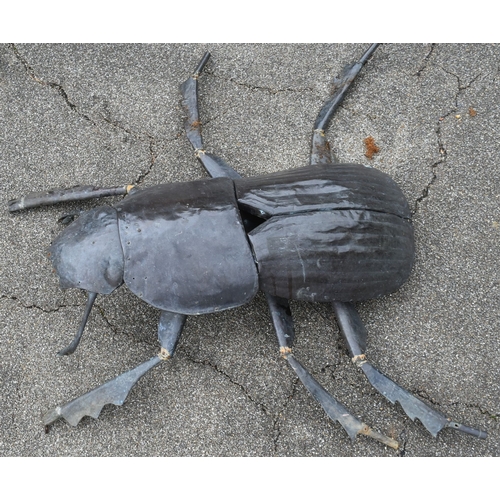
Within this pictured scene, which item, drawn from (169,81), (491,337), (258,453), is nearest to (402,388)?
(491,337)

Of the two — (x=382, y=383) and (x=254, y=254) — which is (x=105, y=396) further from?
(x=382, y=383)

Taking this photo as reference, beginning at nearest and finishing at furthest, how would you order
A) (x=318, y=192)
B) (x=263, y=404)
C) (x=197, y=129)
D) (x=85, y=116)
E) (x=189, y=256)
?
(x=189, y=256) → (x=318, y=192) → (x=263, y=404) → (x=197, y=129) → (x=85, y=116)

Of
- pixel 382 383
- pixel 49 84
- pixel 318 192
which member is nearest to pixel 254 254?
pixel 318 192

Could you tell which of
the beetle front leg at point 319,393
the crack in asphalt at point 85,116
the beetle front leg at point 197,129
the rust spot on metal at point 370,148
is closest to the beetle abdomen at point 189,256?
the beetle front leg at point 319,393

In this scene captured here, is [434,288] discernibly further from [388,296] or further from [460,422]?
[460,422]

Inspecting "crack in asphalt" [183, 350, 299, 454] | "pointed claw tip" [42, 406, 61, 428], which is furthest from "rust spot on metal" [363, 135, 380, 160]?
"pointed claw tip" [42, 406, 61, 428]
